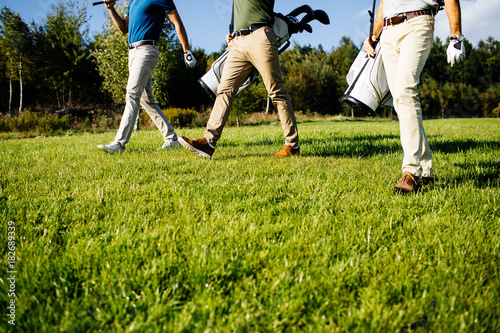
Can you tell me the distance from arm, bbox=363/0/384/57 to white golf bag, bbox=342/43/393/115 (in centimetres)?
8

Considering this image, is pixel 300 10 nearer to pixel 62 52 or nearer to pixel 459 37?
pixel 459 37

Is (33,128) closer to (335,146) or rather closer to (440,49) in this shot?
(335,146)

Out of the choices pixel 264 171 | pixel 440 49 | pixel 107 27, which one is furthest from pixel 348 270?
pixel 440 49

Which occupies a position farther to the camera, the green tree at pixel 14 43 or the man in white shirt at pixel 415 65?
the green tree at pixel 14 43

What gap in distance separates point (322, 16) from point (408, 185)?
3239 millimetres

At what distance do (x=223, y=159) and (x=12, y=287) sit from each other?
3.04 metres

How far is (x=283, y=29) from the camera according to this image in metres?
4.59

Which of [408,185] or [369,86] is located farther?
[369,86]

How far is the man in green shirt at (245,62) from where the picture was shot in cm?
417

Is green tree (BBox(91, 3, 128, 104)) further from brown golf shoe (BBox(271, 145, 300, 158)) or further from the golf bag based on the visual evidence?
brown golf shoe (BBox(271, 145, 300, 158))

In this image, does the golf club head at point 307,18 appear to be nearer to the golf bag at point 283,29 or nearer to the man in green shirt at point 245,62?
the golf bag at point 283,29

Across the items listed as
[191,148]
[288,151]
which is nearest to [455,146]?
[288,151]

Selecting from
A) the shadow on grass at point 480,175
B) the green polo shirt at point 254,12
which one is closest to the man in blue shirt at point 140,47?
the green polo shirt at point 254,12

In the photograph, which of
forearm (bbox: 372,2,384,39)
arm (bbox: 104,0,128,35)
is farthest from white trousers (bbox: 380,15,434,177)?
arm (bbox: 104,0,128,35)
